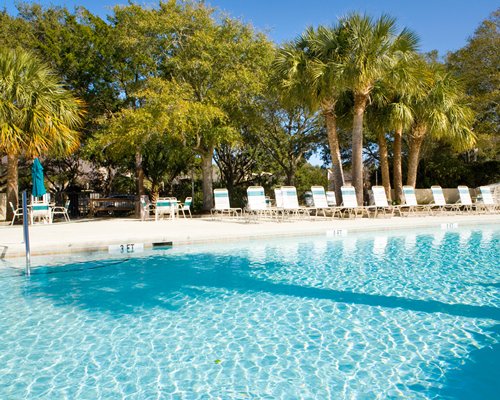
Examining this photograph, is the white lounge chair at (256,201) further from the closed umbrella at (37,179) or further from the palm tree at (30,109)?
the palm tree at (30,109)

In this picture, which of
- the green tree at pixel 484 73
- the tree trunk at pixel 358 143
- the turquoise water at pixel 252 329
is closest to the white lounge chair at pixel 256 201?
the tree trunk at pixel 358 143

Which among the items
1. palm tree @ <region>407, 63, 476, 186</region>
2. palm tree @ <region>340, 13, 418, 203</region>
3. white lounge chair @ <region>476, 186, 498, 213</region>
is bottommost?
white lounge chair @ <region>476, 186, 498, 213</region>

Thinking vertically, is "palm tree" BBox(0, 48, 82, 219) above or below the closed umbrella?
above

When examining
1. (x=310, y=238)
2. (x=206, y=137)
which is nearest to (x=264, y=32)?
(x=206, y=137)

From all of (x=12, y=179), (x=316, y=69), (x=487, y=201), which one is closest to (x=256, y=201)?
(x=316, y=69)

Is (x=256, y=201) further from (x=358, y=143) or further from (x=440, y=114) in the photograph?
(x=440, y=114)

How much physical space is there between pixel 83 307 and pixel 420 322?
13.5ft

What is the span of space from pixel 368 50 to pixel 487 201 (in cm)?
868

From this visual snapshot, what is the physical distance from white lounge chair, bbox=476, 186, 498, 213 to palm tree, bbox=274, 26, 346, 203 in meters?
6.44

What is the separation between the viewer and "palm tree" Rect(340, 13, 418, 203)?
47.5 feet

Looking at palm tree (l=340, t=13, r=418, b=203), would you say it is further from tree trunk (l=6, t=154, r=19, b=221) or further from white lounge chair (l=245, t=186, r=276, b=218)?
tree trunk (l=6, t=154, r=19, b=221)

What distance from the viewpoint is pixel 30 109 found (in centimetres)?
1328

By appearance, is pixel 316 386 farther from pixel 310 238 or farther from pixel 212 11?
pixel 212 11

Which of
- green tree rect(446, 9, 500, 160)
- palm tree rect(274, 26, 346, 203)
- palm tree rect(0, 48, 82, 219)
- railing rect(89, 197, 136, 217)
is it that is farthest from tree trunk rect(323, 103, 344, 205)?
green tree rect(446, 9, 500, 160)
